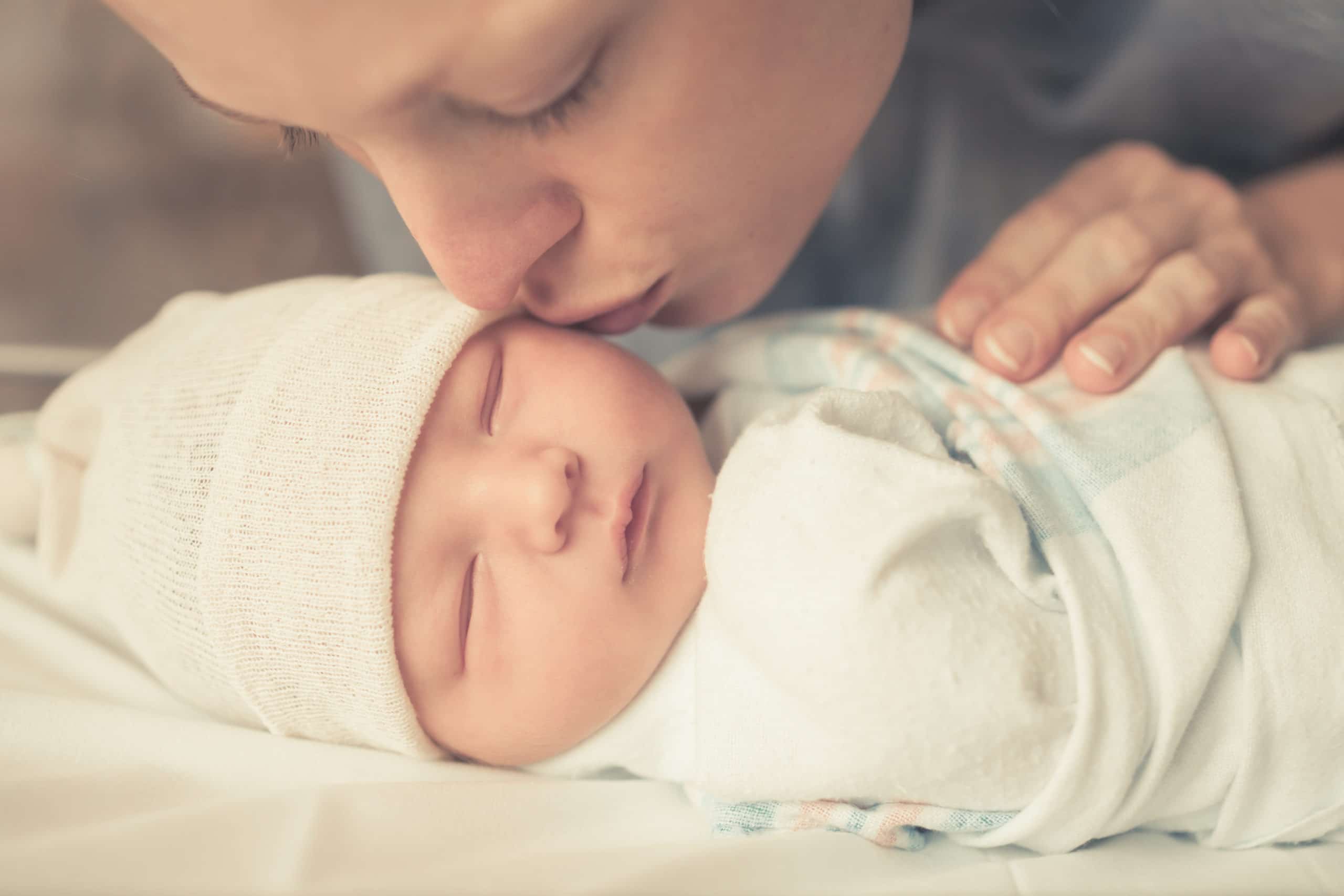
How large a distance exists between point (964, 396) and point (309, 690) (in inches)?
24.3

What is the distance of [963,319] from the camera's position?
93 centimetres

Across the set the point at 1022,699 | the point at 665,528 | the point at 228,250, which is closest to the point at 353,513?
the point at 665,528

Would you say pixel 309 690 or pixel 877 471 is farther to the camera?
pixel 309 690

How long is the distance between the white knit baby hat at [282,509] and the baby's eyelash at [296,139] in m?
0.18

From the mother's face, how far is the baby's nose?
0.44ft

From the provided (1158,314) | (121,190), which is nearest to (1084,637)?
(1158,314)

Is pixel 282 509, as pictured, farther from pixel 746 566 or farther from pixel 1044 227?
pixel 1044 227

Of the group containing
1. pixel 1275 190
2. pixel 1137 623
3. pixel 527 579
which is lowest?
pixel 527 579

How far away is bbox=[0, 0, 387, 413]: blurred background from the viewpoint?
6.17 feet

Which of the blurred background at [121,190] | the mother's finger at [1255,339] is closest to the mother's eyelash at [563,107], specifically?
the mother's finger at [1255,339]

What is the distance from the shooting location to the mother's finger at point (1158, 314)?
830mm

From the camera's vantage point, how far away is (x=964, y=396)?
86 centimetres

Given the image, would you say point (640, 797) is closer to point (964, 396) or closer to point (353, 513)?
point (353, 513)

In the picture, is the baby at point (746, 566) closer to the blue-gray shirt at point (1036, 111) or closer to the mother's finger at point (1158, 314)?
the mother's finger at point (1158, 314)
